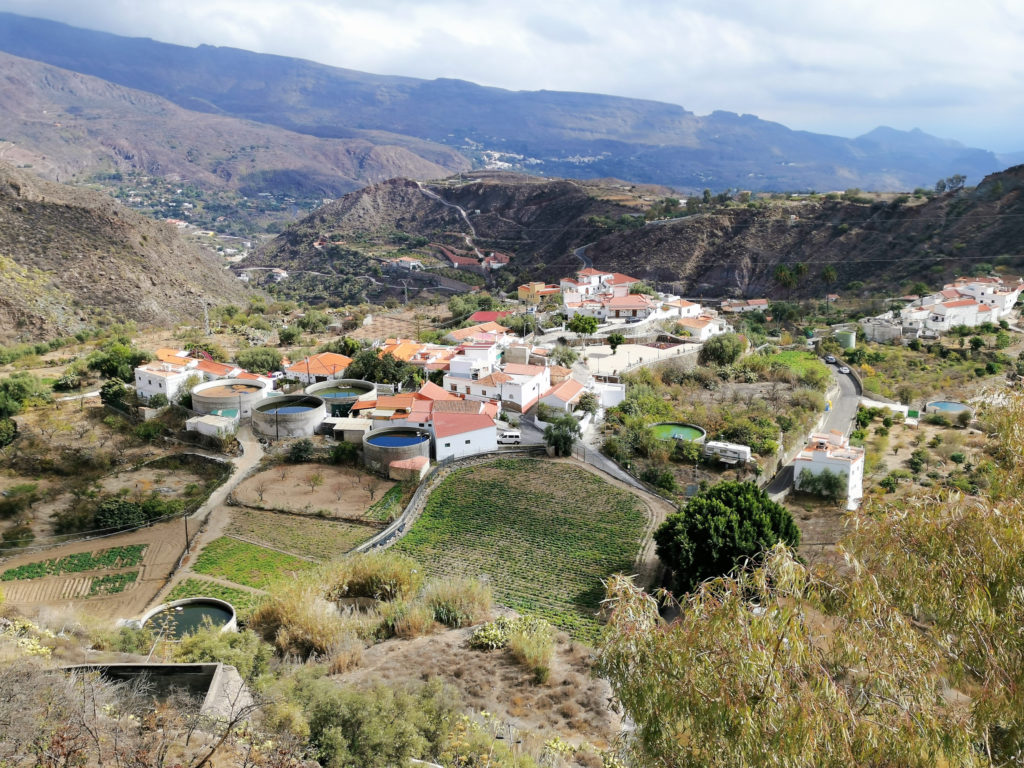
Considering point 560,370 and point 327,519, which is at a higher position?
point 560,370

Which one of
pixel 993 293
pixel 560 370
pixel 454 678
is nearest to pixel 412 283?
pixel 560 370

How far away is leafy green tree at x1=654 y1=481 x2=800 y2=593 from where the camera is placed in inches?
Result: 752

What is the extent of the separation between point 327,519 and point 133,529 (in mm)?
6210

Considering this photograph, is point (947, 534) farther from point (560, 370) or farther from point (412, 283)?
point (412, 283)

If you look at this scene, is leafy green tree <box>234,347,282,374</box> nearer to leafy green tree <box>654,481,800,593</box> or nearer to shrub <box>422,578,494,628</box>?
shrub <box>422,578,494,628</box>

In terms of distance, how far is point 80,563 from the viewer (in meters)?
22.0

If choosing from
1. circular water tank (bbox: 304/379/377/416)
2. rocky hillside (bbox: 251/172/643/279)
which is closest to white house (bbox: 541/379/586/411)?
circular water tank (bbox: 304/379/377/416)

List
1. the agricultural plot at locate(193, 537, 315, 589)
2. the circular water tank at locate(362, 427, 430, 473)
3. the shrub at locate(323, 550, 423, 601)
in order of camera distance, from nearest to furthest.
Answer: the shrub at locate(323, 550, 423, 601) < the agricultural plot at locate(193, 537, 315, 589) < the circular water tank at locate(362, 427, 430, 473)

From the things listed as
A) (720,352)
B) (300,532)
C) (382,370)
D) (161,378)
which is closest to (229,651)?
(300,532)

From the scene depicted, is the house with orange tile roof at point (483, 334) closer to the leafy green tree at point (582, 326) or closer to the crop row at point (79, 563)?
the leafy green tree at point (582, 326)

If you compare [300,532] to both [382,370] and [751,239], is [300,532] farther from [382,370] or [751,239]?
[751,239]

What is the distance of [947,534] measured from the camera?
6.85m

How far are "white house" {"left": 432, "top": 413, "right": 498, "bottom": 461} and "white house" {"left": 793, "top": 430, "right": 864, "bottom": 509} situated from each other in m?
11.4

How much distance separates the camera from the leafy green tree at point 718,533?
19109 mm
